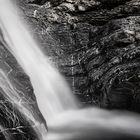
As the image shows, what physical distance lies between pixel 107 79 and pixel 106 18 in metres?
2.35

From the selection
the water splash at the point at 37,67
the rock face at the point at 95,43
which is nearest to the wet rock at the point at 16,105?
the water splash at the point at 37,67

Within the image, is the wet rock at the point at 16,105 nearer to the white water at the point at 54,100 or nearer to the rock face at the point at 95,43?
the white water at the point at 54,100

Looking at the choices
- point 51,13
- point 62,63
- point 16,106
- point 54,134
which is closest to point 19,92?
point 16,106

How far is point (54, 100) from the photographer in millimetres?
10250

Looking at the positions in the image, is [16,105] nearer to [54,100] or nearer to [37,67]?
[54,100]

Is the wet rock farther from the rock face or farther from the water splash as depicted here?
the rock face

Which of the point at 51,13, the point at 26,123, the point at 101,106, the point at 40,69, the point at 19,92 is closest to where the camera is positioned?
the point at 26,123

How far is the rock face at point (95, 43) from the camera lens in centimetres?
953

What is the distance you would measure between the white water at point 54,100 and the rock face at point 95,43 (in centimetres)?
31

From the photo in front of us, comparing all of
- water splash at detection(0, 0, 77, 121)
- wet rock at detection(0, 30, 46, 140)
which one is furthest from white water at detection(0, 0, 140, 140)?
wet rock at detection(0, 30, 46, 140)

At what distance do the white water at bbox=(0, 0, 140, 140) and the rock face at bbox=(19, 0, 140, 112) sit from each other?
31 centimetres

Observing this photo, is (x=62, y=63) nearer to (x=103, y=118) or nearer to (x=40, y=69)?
(x=40, y=69)

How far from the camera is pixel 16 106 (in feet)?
23.5

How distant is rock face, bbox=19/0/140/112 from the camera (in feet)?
31.3
